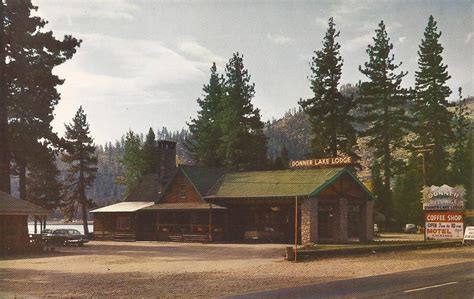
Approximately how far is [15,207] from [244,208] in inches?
745

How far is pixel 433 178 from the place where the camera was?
65.6 meters

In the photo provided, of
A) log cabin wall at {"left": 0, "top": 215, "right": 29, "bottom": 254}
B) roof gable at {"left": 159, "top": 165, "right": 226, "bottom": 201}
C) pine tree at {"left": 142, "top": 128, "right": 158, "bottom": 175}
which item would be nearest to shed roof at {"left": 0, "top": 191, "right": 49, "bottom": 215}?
log cabin wall at {"left": 0, "top": 215, "right": 29, "bottom": 254}

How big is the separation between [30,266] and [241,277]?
465 inches

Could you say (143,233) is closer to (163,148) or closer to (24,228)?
(163,148)

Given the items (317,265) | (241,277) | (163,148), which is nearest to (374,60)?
(163,148)

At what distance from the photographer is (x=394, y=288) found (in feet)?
53.0

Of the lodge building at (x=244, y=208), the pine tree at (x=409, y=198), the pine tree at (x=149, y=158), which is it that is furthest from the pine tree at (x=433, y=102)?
the pine tree at (x=149, y=158)

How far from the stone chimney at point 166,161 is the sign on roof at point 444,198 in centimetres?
2473

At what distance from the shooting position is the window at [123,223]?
51219 mm

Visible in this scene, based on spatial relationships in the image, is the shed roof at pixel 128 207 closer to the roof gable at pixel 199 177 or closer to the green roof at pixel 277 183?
the roof gable at pixel 199 177

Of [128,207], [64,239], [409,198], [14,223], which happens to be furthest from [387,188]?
[14,223]

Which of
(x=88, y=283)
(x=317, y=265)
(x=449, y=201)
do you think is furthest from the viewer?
(x=449, y=201)

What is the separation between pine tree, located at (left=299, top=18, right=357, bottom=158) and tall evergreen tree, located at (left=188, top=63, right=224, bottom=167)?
18.1 metres

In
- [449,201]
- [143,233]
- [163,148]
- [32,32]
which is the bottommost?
[143,233]
